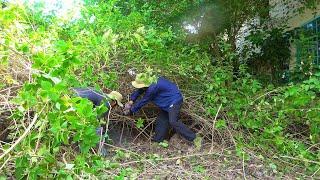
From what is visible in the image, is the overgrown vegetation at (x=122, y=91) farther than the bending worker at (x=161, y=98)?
No

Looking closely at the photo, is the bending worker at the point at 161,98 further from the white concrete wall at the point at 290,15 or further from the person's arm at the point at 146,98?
the white concrete wall at the point at 290,15

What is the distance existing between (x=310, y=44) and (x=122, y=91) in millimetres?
5099

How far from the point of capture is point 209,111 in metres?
6.68

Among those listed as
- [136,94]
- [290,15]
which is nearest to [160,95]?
[136,94]

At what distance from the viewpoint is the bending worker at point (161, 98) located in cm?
648

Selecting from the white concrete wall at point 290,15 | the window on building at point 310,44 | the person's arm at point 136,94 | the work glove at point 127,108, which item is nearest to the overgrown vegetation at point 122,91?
the work glove at point 127,108

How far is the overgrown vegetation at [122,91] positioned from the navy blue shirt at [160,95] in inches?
16.6

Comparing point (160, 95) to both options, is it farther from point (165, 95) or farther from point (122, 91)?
point (122, 91)

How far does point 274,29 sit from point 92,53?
22.0 feet

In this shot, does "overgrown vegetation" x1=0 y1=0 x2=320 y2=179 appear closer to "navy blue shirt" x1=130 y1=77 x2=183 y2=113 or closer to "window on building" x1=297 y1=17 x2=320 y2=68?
"navy blue shirt" x1=130 y1=77 x2=183 y2=113

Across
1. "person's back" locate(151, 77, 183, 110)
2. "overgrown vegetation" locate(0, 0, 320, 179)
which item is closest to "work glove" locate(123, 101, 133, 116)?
"overgrown vegetation" locate(0, 0, 320, 179)

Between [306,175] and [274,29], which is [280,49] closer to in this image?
[274,29]

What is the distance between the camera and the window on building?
31.6 ft

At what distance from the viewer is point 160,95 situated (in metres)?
6.62
